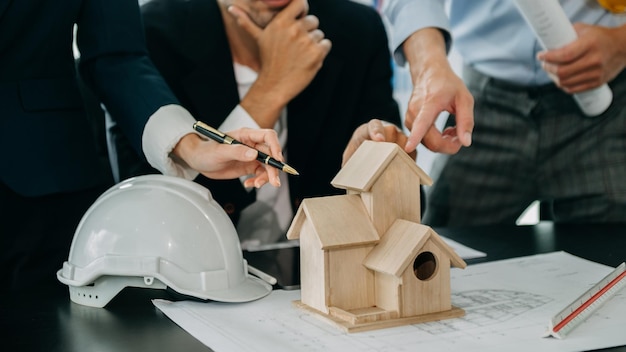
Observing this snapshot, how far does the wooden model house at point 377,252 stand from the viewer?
1142 mm

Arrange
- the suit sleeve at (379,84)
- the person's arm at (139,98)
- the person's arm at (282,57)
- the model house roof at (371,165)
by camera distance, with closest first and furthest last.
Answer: the model house roof at (371,165) < the person's arm at (139,98) < the person's arm at (282,57) < the suit sleeve at (379,84)

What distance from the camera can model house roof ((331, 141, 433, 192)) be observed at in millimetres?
1168

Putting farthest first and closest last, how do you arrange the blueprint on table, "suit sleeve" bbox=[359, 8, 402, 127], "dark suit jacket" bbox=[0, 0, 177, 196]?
1. "suit sleeve" bbox=[359, 8, 402, 127]
2. "dark suit jacket" bbox=[0, 0, 177, 196]
3. the blueprint on table

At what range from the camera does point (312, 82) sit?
2229mm

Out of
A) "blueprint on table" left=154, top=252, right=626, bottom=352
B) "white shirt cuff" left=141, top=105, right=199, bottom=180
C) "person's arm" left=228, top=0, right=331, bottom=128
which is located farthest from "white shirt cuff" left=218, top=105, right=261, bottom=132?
"blueprint on table" left=154, top=252, right=626, bottom=352

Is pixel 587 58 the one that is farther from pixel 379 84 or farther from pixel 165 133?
pixel 165 133

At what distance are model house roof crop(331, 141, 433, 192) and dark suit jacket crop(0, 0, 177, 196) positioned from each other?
1.46ft

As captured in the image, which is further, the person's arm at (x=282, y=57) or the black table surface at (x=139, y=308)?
the person's arm at (x=282, y=57)

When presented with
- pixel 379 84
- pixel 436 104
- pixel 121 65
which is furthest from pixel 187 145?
pixel 379 84

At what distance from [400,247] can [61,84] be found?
0.78 m

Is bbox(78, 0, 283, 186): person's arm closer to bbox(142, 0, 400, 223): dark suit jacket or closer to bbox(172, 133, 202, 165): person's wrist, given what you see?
bbox(172, 133, 202, 165): person's wrist

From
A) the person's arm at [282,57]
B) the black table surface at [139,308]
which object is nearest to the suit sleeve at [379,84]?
the person's arm at [282,57]

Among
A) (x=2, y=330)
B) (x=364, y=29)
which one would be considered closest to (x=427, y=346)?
(x=2, y=330)

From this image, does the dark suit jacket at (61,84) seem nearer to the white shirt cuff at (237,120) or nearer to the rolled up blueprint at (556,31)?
the white shirt cuff at (237,120)
